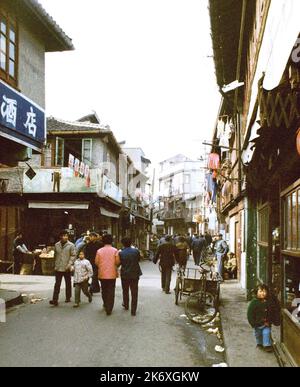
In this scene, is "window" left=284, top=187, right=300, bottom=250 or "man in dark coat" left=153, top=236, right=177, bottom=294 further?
"man in dark coat" left=153, top=236, right=177, bottom=294

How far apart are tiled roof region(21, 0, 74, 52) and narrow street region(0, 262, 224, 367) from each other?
8.23 metres

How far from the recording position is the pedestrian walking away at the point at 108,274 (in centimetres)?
1059

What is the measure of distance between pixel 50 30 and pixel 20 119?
4.50 m

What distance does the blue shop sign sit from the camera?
1031cm

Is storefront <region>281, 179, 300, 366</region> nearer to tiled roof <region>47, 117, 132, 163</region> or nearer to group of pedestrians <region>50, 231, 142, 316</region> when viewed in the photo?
group of pedestrians <region>50, 231, 142, 316</region>

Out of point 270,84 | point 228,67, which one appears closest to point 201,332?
point 270,84

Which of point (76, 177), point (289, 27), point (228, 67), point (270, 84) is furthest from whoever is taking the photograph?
point (76, 177)

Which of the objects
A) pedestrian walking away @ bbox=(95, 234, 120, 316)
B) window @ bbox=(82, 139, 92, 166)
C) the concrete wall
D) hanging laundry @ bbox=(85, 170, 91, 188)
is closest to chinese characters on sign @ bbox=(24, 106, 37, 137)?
the concrete wall

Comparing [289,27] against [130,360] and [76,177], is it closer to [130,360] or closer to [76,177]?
[130,360]

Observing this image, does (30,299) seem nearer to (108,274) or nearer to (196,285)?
(108,274)

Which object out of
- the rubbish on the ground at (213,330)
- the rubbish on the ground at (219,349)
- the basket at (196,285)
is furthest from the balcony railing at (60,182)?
the rubbish on the ground at (219,349)

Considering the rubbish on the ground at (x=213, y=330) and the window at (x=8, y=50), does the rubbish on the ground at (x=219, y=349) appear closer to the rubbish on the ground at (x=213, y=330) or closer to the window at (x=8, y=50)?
the rubbish on the ground at (x=213, y=330)

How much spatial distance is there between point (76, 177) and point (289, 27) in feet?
60.8

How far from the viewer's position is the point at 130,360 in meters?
6.90
